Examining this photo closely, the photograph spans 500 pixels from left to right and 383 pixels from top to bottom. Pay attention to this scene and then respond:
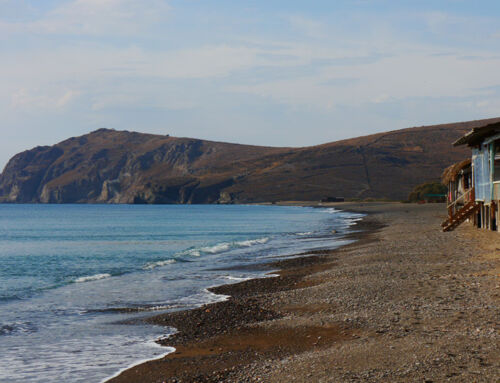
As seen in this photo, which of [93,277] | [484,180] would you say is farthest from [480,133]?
[93,277]

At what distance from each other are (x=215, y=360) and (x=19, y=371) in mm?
3306

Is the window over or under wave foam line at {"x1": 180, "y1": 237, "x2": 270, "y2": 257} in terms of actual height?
over

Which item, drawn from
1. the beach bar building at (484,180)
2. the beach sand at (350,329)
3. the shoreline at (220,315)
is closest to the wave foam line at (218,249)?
the shoreline at (220,315)

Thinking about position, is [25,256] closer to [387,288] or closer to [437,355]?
[387,288]

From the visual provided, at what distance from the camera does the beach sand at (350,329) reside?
7.64 meters

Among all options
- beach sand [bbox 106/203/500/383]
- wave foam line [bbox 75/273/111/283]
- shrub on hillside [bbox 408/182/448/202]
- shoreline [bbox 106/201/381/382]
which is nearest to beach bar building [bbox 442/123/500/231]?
beach sand [bbox 106/203/500/383]

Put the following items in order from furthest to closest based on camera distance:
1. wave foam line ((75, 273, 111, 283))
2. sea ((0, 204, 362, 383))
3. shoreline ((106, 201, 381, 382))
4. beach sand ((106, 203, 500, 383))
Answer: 1. wave foam line ((75, 273, 111, 283))
2. sea ((0, 204, 362, 383))
3. shoreline ((106, 201, 381, 382))
4. beach sand ((106, 203, 500, 383))

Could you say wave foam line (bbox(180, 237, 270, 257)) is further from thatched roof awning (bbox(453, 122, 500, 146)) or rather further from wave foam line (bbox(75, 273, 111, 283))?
thatched roof awning (bbox(453, 122, 500, 146))

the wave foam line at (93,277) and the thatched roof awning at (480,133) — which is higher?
the thatched roof awning at (480,133)

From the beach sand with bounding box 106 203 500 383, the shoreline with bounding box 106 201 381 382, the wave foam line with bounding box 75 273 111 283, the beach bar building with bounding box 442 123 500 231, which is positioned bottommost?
the wave foam line with bounding box 75 273 111 283

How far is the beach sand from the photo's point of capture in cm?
764

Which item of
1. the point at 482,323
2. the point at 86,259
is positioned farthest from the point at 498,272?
the point at 86,259

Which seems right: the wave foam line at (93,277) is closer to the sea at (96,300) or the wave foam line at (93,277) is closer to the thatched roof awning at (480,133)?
the sea at (96,300)

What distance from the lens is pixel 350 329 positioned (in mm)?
10164
